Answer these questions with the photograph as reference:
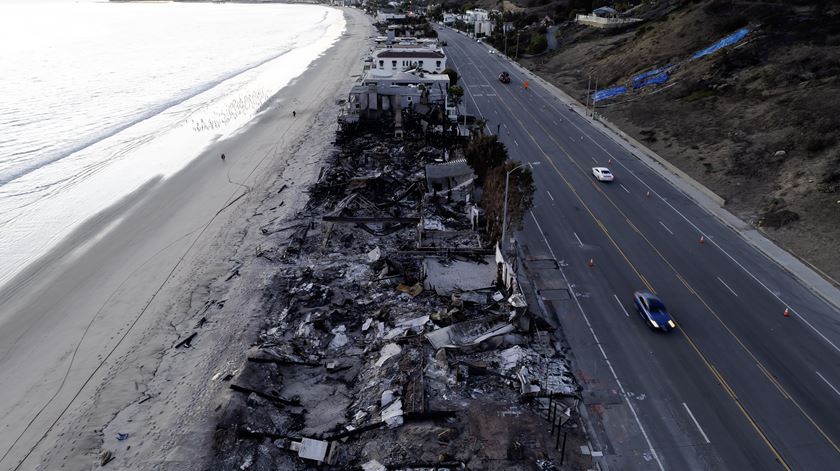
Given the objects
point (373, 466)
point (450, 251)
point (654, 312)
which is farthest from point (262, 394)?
point (654, 312)

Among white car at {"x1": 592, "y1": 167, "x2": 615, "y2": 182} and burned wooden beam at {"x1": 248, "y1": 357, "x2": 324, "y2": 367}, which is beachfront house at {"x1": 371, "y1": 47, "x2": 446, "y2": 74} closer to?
white car at {"x1": 592, "y1": 167, "x2": 615, "y2": 182}

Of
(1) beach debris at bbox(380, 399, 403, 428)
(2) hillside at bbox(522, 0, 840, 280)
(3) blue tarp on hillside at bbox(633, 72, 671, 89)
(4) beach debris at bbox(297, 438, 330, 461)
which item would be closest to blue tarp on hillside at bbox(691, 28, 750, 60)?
(2) hillside at bbox(522, 0, 840, 280)

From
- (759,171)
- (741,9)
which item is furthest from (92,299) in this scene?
(741,9)

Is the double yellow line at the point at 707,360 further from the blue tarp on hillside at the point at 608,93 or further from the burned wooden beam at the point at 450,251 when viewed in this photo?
the blue tarp on hillside at the point at 608,93

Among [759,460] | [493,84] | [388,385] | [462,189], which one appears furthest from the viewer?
[493,84]

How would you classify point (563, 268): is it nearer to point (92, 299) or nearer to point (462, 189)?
point (462, 189)

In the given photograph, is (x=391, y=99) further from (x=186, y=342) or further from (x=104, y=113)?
(x=186, y=342)

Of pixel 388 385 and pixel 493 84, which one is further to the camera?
pixel 493 84
